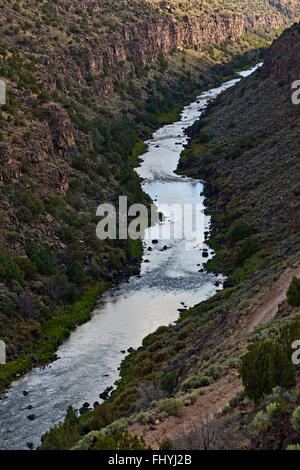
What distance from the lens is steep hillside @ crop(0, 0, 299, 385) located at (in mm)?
52750

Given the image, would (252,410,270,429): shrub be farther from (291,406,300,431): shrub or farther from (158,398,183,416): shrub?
(158,398,183,416): shrub

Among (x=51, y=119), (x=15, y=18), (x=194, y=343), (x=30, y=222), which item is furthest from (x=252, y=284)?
(x=15, y=18)

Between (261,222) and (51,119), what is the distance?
31947mm

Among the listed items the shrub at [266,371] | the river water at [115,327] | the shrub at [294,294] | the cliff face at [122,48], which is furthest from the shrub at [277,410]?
the cliff face at [122,48]

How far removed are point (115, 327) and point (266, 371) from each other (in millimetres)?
30965

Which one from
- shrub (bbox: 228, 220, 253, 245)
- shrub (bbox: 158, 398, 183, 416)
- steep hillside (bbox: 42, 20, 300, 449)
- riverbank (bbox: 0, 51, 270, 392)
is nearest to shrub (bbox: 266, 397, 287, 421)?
steep hillside (bbox: 42, 20, 300, 449)

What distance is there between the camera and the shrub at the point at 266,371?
66.8ft

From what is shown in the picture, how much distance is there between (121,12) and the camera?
160750mm

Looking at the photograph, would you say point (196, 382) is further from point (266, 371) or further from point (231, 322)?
point (231, 322)

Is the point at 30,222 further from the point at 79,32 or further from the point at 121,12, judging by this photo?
the point at 121,12

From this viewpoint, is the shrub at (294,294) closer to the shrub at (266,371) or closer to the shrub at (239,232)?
the shrub at (266,371)

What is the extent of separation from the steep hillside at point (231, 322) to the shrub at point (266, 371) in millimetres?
255

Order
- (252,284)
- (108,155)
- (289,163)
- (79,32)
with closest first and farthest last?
(252,284)
(289,163)
(108,155)
(79,32)

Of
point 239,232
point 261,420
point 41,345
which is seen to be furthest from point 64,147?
point 261,420
